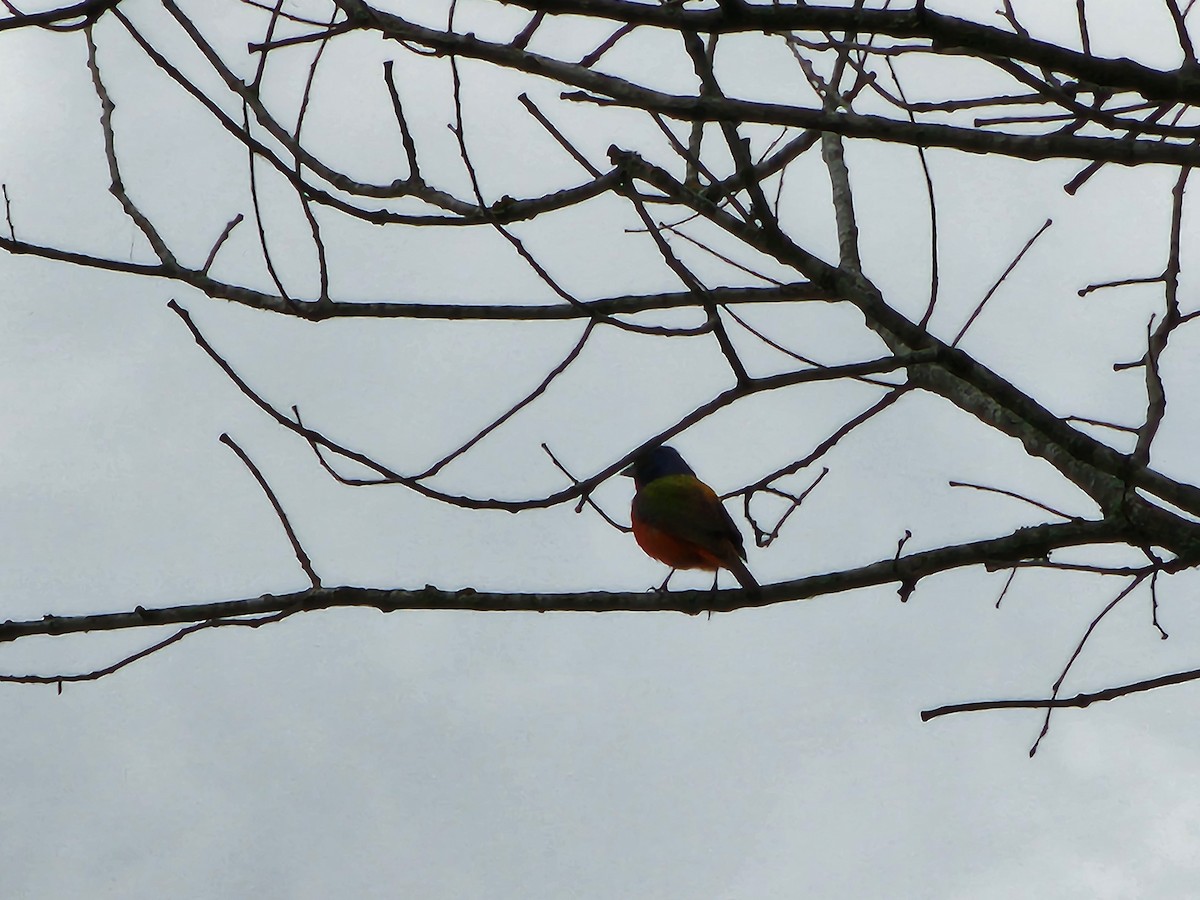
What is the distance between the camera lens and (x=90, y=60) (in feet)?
11.9

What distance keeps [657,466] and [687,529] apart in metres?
1.36

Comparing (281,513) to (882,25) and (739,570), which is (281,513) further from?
(739,570)

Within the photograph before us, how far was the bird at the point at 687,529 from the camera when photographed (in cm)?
605

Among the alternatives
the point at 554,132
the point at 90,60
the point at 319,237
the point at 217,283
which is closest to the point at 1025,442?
the point at 554,132

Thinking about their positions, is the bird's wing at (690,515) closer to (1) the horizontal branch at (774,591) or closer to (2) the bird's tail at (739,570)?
(2) the bird's tail at (739,570)

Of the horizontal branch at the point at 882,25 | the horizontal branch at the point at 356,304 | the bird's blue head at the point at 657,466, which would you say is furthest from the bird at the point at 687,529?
the horizontal branch at the point at 882,25

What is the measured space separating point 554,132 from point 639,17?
0.64 metres

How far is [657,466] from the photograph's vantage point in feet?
24.5

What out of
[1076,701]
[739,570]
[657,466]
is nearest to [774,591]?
[1076,701]

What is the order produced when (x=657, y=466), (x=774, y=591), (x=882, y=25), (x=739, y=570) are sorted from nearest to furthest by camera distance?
(x=882, y=25) < (x=774, y=591) < (x=739, y=570) < (x=657, y=466)

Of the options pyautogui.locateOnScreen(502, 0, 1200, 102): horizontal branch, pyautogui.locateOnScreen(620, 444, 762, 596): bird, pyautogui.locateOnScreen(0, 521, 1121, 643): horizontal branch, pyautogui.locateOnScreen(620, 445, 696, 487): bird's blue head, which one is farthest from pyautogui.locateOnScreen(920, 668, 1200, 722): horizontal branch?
pyautogui.locateOnScreen(620, 445, 696, 487): bird's blue head

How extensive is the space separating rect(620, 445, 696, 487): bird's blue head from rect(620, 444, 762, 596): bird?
611 millimetres

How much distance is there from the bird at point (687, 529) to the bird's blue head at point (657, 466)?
24.1 inches

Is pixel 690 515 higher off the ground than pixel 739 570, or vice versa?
pixel 690 515
